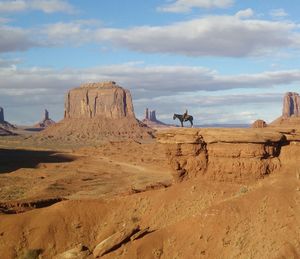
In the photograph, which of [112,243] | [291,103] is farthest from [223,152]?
[291,103]

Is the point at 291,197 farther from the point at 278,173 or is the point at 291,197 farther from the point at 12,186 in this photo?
the point at 12,186

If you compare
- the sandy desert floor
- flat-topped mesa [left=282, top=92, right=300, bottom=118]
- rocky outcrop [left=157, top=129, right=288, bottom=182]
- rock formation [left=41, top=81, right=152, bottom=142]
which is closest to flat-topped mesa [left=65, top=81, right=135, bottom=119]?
rock formation [left=41, top=81, right=152, bottom=142]

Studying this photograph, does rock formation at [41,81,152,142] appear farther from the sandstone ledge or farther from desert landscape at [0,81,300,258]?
desert landscape at [0,81,300,258]

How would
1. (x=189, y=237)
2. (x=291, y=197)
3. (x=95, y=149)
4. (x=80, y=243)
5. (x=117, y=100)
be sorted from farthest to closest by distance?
(x=117, y=100) → (x=95, y=149) → (x=80, y=243) → (x=291, y=197) → (x=189, y=237)

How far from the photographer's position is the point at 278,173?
80.7 ft

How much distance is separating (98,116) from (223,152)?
153481 mm

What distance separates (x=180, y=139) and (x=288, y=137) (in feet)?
17.7

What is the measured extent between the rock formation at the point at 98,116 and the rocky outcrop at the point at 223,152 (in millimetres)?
124579

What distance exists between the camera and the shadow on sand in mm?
78688

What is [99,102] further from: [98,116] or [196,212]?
[196,212]

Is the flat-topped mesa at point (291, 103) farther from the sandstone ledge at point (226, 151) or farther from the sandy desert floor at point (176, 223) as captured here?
the sandstone ledge at point (226, 151)

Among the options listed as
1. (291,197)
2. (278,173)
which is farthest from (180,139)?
(291,197)

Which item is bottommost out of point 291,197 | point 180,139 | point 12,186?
point 12,186

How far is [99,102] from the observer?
7101 inches
